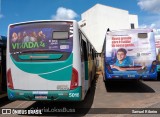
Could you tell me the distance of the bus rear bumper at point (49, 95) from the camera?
7621 mm

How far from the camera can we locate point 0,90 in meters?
9.86

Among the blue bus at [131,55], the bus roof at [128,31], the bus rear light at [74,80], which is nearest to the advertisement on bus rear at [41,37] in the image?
the bus rear light at [74,80]

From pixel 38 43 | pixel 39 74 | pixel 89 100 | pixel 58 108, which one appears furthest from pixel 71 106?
pixel 38 43

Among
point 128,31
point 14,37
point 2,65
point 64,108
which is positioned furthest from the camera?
point 128,31

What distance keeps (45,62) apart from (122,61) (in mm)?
5518

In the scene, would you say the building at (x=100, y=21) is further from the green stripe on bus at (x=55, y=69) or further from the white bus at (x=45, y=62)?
the green stripe on bus at (x=55, y=69)

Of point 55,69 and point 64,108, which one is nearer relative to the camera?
point 55,69

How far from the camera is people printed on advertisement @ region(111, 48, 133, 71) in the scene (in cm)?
1236

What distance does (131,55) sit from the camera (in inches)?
489

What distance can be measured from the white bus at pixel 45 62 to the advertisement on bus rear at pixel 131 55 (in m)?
4.81

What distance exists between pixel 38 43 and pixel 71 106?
2.79 meters

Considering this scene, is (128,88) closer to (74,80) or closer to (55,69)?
(74,80)

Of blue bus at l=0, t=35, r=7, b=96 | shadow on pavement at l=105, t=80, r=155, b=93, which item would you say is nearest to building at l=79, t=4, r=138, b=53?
shadow on pavement at l=105, t=80, r=155, b=93

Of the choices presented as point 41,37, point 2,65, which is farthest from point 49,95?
point 2,65
